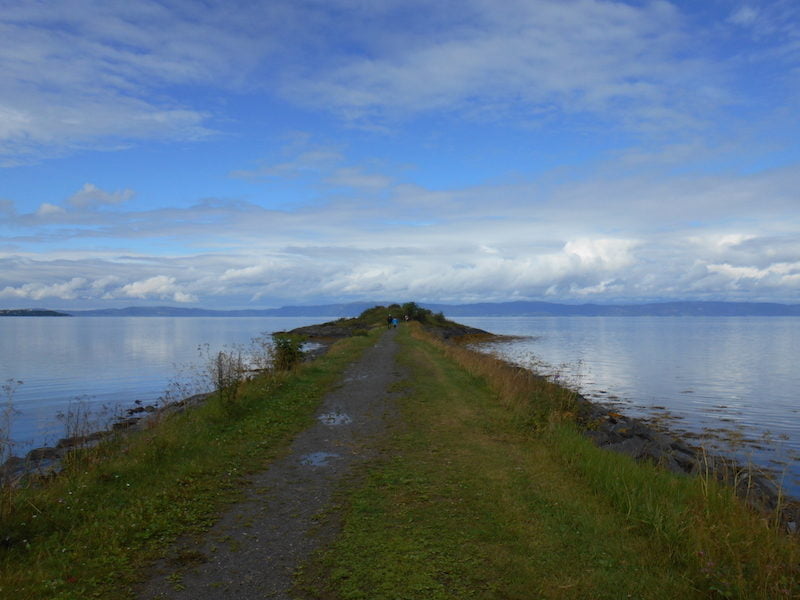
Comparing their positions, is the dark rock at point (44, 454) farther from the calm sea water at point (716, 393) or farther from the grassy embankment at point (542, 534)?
the calm sea water at point (716, 393)

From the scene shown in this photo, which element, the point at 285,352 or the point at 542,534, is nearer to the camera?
the point at 542,534

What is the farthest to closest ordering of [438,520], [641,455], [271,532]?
[641,455] < [438,520] < [271,532]

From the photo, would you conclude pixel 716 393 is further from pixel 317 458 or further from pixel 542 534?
pixel 542 534

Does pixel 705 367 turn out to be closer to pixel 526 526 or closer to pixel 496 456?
pixel 496 456

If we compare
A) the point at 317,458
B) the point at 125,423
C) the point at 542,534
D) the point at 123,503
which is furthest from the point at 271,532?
the point at 125,423

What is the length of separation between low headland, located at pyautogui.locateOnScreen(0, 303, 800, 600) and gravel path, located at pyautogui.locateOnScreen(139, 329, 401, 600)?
176mm

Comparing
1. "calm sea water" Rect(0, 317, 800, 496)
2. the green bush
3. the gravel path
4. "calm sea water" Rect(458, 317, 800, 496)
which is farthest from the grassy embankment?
the green bush

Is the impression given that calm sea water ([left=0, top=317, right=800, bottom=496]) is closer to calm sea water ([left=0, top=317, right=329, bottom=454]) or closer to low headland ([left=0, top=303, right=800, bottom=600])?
calm sea water ([left=0, top=317, right=329, bottom=454])

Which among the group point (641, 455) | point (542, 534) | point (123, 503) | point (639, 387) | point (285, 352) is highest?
point (285, 352)

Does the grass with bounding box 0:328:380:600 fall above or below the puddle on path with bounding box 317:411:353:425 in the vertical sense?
above

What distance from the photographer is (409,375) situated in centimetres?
2123

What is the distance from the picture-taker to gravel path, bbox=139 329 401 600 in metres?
5.21

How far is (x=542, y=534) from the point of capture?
647 centimetres

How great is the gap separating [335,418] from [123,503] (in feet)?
22.1
